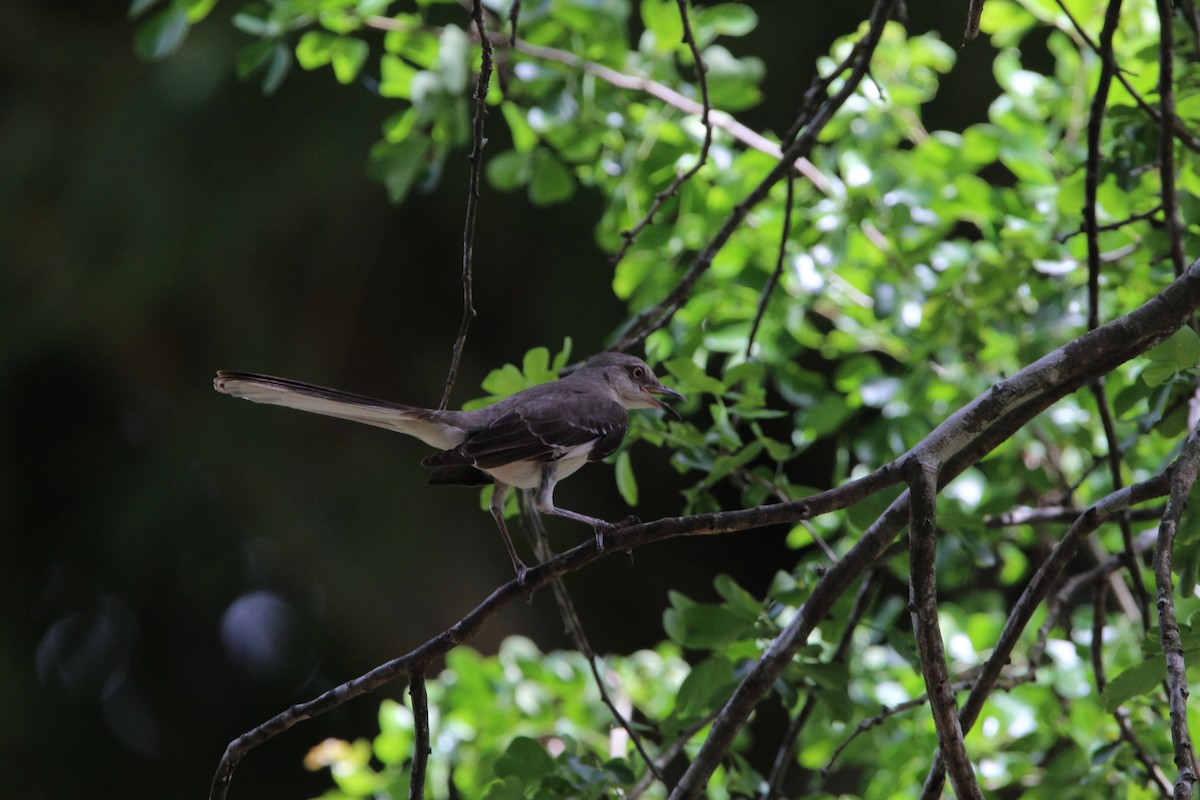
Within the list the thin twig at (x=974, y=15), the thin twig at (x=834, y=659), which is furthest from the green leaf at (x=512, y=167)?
the thin twig at (x=974, y=15)

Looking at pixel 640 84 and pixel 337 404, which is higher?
pixel 640 84

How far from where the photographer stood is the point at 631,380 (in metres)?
4.43

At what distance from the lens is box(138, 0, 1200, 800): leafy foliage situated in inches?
145

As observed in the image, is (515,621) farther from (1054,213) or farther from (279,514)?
(1054,213)

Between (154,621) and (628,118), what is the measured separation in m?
5.28

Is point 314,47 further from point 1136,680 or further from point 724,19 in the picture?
point 1136,680

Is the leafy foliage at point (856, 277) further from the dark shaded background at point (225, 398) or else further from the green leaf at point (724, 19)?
the dark shaded background at point (225, 398)

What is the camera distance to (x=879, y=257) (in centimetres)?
453

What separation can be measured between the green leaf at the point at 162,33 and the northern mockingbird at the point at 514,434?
4.79 feet

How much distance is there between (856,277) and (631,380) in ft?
3.14

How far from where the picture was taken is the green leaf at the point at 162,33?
396cm

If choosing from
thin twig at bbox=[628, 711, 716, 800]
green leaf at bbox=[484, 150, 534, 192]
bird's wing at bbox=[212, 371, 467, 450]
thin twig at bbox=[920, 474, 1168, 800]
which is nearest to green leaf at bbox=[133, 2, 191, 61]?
green leaf at bbox=[484, 150, 534, 192]

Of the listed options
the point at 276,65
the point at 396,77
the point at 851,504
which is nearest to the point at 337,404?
the point at 851,504

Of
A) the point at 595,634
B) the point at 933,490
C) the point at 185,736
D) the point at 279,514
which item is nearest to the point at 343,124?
the point at 279,514
